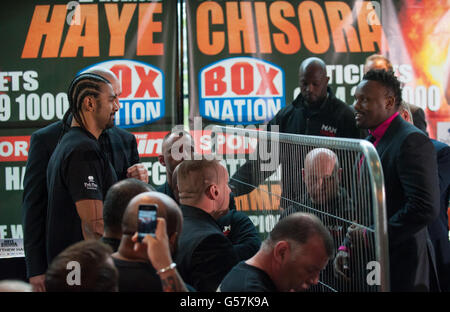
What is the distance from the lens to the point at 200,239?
222cm

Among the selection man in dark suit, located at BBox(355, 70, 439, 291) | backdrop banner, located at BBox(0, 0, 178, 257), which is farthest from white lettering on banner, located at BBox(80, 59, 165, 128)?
man in dark suit, located at BBox(355, 70, 439, 291)

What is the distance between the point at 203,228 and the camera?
2.31 m

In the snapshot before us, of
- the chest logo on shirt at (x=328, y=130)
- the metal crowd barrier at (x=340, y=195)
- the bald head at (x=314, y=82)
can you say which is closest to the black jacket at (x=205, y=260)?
the metal crowd barrier at (x=340, y=195)

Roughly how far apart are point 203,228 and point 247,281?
0.46 m

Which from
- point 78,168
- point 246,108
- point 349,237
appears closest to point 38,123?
point 246,108

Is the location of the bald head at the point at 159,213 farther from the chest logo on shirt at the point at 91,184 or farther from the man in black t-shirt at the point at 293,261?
the chest logo on shirt at the point at 91,184

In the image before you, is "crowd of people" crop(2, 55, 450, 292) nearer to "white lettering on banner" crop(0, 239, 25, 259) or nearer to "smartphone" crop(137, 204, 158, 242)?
"smartphone" crop(137, 204, 158, 242)

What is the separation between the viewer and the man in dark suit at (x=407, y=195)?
8.02ft

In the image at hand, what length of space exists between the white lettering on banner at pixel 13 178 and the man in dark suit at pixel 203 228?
3.31 m

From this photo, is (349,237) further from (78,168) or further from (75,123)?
(75,123)

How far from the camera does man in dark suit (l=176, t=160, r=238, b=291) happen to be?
2.20m

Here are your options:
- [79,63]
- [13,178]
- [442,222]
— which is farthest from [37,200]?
[79,63]

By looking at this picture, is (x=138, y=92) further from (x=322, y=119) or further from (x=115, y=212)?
(x=115, y=212)

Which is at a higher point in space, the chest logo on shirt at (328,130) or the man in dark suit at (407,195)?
the chest logo on shirt at (328,130)
